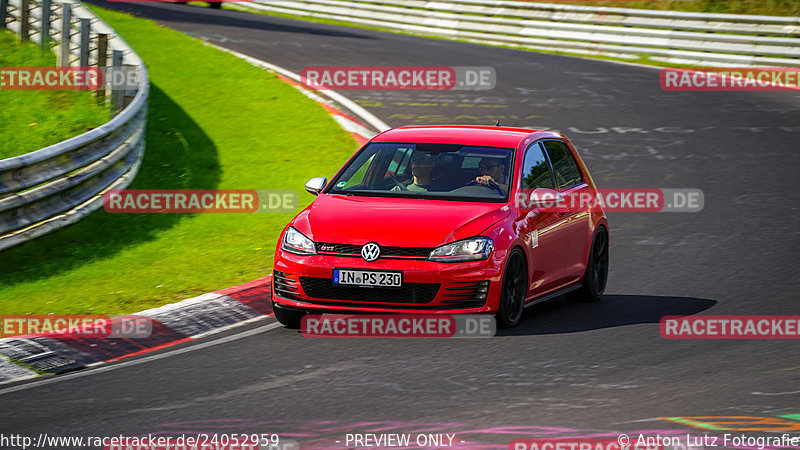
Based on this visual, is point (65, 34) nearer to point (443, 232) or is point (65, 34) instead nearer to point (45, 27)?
point (45, 27)

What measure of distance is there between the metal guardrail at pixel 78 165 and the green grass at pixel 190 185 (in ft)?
0.69

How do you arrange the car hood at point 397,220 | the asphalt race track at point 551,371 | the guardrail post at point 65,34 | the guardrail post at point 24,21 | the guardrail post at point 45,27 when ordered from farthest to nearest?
the guardrail post at point 24,21 < the guardrail post at point 45,27 < the guardrail post at point 65,34 < the car hood at point 397,220 < the asphalt race track at point 551,371

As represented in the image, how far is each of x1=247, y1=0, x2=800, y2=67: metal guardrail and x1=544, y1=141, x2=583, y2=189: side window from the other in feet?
53.2

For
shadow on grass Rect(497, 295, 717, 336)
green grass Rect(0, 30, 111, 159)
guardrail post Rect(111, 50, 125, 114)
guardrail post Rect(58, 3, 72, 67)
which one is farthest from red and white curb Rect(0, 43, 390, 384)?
guardrail post Rect(58, 3, 72, 67)

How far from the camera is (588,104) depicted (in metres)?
21.1

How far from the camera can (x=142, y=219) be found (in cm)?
1360

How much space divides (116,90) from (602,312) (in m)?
8.61

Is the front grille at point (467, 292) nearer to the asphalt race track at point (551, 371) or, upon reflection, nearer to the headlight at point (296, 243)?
the asphalt race track at point (551, 371)

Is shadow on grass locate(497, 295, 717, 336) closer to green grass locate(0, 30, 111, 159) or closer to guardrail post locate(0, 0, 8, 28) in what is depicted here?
green grass locate(0, 30, 111, 159)

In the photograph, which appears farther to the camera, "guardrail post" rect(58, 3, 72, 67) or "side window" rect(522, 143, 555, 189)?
"guardrail post" rect(58, 3, 72, 67)

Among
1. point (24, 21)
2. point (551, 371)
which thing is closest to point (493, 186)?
point (551, 371)

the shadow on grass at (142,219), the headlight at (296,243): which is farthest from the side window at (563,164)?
the shadow on grass at (142,219)

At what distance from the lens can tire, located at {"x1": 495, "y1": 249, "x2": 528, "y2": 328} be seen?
879cm

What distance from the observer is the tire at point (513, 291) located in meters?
8.79
